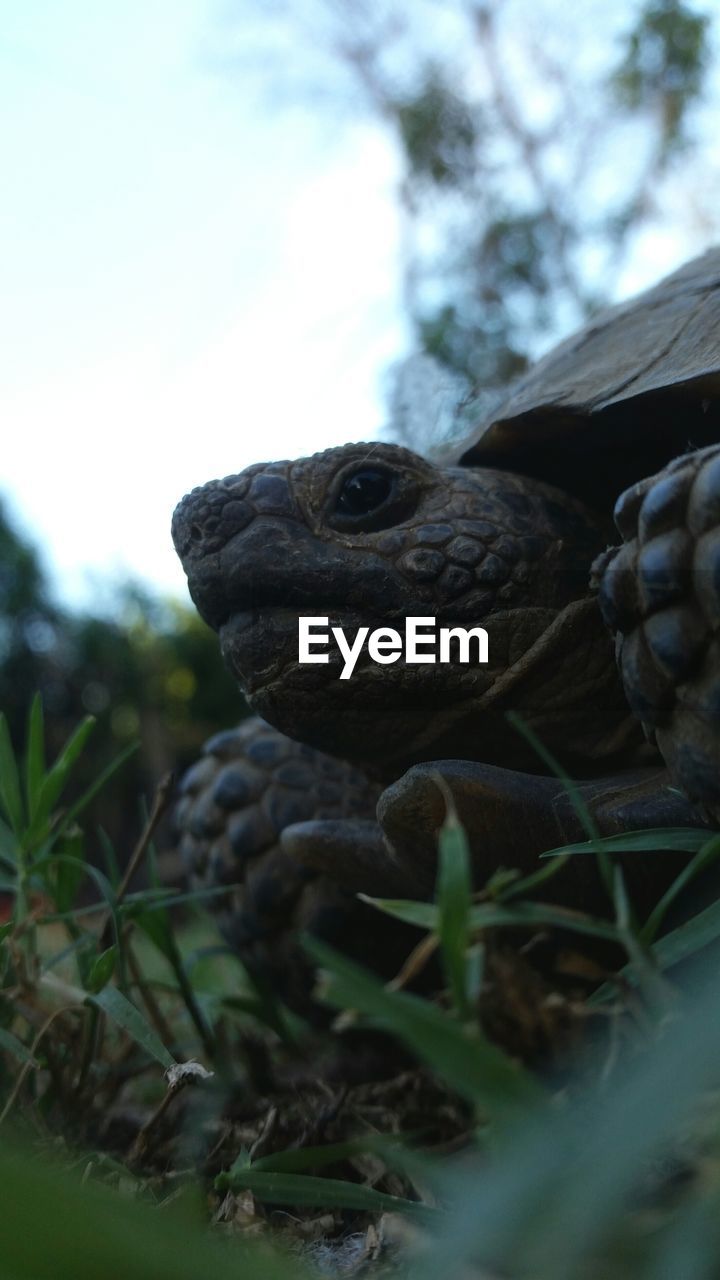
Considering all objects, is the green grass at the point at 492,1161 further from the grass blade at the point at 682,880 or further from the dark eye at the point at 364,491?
the dark eye at the point at 364,491

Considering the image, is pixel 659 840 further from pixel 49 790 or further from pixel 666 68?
pixel 666 68

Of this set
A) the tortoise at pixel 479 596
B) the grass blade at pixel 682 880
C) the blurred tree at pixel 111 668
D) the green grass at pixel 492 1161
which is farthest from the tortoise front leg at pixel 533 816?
the blurred tree at pixel 111 668

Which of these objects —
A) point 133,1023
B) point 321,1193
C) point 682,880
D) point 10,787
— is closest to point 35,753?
point 10,787

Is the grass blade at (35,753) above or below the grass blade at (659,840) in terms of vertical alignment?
above

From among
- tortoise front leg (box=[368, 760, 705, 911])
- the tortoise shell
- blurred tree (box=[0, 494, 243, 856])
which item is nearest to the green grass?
tortoise front leg (box=[368, 760, 705, 911])

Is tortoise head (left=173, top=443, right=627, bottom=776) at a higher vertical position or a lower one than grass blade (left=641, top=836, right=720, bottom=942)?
higher

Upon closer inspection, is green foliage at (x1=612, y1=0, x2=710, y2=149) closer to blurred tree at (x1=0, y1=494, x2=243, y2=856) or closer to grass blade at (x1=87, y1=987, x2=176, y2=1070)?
blurred tree at (x1=0, y1=494, x2=243, y2=856)
